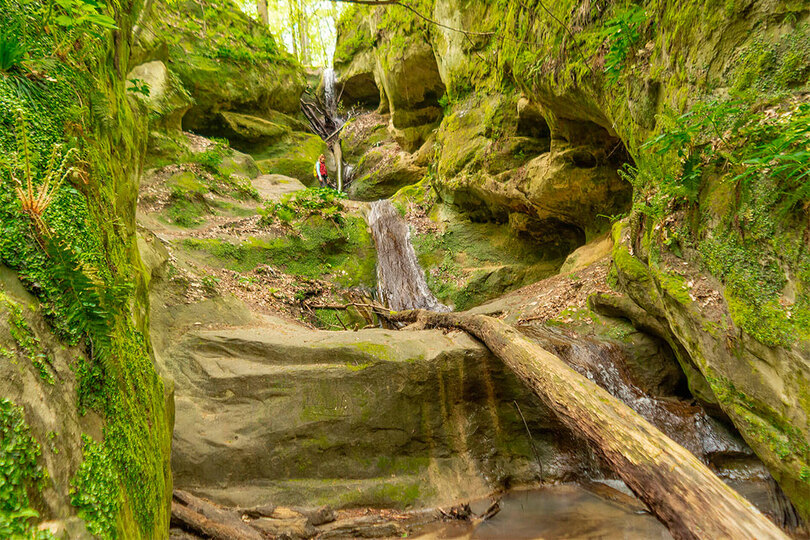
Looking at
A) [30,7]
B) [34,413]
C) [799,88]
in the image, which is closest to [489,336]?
[799,88]

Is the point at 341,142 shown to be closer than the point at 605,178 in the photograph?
No

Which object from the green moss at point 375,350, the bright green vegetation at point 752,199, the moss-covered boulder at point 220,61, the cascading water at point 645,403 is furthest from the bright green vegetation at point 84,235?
the moss-covered boulder at point 220,61

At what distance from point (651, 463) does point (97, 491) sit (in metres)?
2.81

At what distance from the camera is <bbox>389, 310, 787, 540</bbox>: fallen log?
5.96 ft

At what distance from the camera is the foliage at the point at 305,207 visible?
33.8 feet

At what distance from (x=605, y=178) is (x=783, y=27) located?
16.3ft

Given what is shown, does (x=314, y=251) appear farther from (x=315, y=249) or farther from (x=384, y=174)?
(x=384, y=174)

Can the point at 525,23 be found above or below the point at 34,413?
above

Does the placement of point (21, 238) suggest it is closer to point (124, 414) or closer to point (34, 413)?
point (34, 413)

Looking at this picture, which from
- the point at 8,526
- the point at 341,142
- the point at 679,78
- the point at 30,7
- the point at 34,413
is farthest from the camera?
the point at 341,142

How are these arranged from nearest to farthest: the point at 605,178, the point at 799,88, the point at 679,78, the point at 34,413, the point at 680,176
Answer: the point at 34,413
the point at 799,88
the point at 680,176
the point at 679,78
the point at 605,178

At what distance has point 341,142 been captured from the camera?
70.1ft

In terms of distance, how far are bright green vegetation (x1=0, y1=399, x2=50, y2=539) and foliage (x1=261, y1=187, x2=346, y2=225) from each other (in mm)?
9523

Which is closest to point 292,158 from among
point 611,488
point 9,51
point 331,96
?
point 331,96
